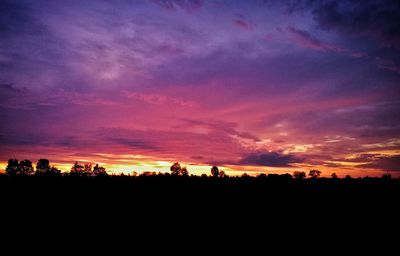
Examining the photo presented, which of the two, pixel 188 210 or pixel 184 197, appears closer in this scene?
pixel 188 210

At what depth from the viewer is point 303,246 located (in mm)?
12141

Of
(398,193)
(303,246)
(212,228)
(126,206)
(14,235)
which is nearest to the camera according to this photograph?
(14,235)

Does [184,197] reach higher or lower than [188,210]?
higher

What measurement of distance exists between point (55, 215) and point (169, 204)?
18.9ft

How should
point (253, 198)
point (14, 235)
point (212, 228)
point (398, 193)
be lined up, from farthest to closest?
point (398, 193) < point (253, 198) < point (212, 228) < point (14, 235)

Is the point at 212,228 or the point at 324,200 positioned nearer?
the point at 212,228

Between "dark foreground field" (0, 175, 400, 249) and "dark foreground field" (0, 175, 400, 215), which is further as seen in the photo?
"dark foreground field" (0, 175, 400, 215)

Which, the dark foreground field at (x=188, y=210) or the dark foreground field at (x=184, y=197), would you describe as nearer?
the dark foreground field at (x=188, y=210)

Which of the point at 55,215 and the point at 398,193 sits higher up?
the point at 398,193

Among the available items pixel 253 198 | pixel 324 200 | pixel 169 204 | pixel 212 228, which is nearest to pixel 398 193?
pixel 324 200

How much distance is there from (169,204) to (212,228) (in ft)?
10.8

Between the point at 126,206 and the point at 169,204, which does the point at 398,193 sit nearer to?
the point at 169,204

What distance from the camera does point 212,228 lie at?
516 inches

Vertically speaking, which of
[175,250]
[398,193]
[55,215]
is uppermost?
[398,193]
